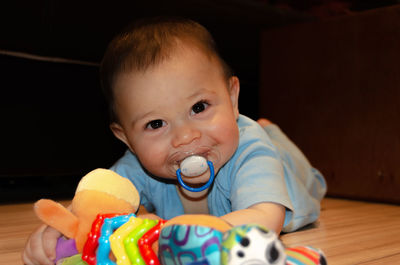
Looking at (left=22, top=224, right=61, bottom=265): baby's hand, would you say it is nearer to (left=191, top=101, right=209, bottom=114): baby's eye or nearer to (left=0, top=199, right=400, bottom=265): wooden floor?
(left=0, top=199, right=400, bottom=265): wooden floor

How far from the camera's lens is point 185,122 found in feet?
2.19

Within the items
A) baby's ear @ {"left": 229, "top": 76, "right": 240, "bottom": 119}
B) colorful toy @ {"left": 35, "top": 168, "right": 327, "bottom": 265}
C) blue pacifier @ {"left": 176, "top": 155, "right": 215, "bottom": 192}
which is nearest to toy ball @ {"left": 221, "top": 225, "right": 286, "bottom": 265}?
colorful toy @ {"left": 35, "top": 168, "right": 327, "bottom": 265}

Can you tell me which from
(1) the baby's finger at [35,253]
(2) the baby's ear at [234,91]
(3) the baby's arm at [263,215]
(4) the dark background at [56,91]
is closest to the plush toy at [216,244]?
(3) the baby's arm at [263,215]

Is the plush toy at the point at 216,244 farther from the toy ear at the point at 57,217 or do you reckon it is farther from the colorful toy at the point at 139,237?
the toy ear at the point at 57,217

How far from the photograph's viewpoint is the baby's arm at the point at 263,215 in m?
0.57

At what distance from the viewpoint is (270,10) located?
1619 mm

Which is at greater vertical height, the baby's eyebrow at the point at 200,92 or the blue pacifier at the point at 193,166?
the baby's eyebrow at the point at 200,92

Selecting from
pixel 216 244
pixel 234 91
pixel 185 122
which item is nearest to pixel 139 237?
pixel 216 244

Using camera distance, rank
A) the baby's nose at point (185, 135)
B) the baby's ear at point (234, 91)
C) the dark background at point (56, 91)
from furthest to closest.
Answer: the dark background at point (56, 91)
the baby's ear at point (234, 91)
the baby's nose at point (185, 135)

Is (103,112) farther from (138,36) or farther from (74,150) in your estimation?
(138,36)

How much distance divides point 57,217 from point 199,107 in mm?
257

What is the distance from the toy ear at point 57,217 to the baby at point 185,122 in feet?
0.14

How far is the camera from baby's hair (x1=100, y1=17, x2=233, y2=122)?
0.69 meters

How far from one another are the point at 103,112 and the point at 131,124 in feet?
1.93
